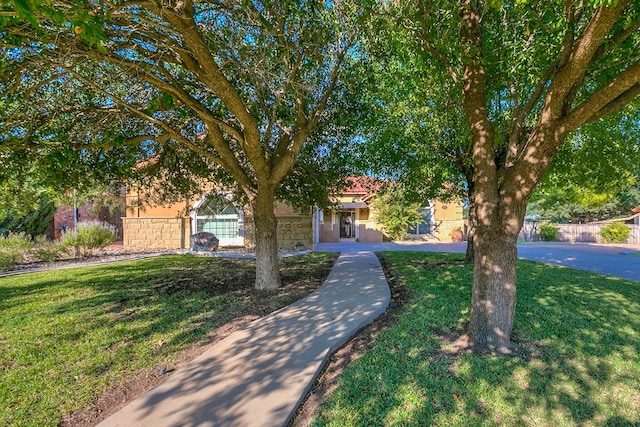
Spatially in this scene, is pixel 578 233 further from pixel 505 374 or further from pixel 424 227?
pixel 505 374

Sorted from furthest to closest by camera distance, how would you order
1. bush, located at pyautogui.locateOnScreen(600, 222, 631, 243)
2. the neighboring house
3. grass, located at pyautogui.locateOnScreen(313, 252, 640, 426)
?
bush, located at pyautogui.locateOnScreen(600, 222, 631, 243)
the neighboring house
grass, located at pyautogui.locateOnScreen(313, 252, 640, 426)

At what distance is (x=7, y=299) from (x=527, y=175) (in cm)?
942

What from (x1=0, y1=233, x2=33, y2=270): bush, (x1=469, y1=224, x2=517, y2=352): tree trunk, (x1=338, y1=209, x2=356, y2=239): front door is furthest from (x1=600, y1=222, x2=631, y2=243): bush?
(x1=0, y1=233, x2=33, y2=270): bush

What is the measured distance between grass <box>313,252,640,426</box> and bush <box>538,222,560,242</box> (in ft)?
73.2

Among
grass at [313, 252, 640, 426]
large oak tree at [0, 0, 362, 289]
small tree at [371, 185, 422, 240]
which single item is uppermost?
large oak tree at [0, 0, 362, 289]

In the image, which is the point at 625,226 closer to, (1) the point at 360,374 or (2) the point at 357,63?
Answer: (2) the point at 357,63

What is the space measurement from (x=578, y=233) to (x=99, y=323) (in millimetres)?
29997

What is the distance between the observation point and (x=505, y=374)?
11.1 feet

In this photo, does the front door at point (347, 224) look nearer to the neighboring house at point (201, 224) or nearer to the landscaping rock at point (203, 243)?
the neighboring house at point (201, 224)

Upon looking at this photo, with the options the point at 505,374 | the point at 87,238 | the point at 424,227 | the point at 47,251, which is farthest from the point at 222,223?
the point at 505,374

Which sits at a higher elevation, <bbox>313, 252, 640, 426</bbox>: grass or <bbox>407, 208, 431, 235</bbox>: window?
<bbox>407, 208, 431, 235</bbox>: window

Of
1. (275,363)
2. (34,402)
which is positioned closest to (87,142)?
(34,402)

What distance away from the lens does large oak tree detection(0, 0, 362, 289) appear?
429 centimetres

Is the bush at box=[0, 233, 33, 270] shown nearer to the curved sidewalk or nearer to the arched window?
the arched window
